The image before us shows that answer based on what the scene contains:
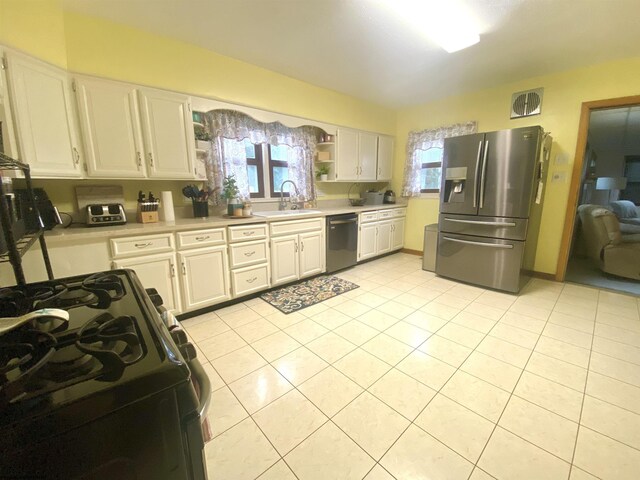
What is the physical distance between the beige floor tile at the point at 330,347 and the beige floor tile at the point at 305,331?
0.18 feet

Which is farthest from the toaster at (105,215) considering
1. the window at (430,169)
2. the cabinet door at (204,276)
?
the window at (430,169)

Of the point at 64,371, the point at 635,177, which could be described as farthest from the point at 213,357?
the point at 635,177

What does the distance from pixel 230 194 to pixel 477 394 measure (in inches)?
107

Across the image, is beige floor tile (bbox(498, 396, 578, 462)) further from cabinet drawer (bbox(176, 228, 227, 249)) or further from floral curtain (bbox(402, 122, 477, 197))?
floral curtain (bbox(402, 122, 477, 197))

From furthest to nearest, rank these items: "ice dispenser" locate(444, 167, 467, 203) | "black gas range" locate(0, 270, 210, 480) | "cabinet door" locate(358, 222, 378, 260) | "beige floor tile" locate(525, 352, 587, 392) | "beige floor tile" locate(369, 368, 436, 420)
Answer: "cabinet door" locate(358, 222, 378, 260) < "ice dispenser" locate(444, 167, 467, 203) < "beige floor tile" locate(525, 352, 587, 392) < "beige floor tile" locate(369, 368, 436, 420) < "black gas range" locate(0, 270, 210, 480)

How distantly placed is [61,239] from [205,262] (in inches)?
39.2

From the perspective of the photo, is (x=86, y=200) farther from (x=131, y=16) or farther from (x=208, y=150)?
(x=131, y=16)

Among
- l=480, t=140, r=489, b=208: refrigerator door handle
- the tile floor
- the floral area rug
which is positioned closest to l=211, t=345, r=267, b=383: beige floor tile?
the tile floor

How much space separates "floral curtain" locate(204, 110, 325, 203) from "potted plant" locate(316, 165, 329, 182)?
6.3 inches

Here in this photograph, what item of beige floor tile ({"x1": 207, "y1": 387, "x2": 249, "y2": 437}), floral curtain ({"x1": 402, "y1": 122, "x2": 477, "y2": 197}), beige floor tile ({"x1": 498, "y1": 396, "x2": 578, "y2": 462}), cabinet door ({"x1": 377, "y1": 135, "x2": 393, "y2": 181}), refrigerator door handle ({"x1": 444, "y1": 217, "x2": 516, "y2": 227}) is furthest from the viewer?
cabinet door ({"x1": 377, "y1": 135, "x2": 393, "y2": 181})

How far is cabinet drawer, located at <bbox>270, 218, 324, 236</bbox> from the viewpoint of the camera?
3.01m

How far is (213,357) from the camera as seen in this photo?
200 centimetres

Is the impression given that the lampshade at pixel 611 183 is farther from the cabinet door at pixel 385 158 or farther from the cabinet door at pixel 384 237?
the cabinet door at pixel 384 237

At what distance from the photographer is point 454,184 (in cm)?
331
